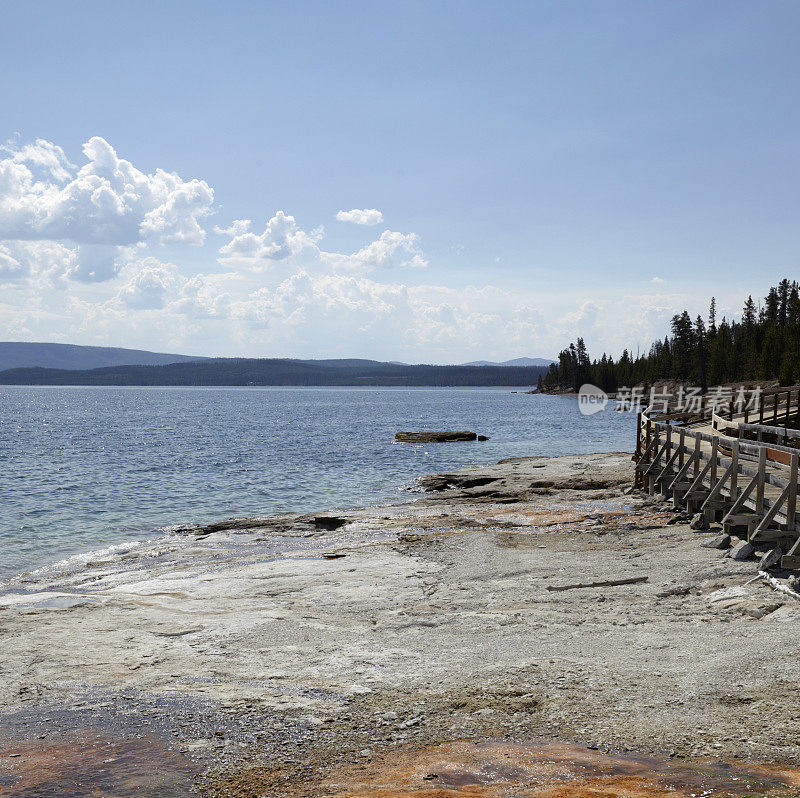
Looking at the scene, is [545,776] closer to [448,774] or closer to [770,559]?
[448,774]

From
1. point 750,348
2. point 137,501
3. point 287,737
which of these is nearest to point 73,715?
point 287,737

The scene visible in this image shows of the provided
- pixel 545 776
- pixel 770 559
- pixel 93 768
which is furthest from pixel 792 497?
pixel 93 768

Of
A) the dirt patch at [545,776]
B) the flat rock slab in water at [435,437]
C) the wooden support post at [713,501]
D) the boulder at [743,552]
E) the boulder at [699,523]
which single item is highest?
the wooden support post at [713,501]

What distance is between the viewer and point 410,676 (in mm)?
8234

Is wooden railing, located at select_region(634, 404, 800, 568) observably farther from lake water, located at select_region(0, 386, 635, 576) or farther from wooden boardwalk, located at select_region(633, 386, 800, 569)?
lake water, located at select_region(0, 386, 635, 576)

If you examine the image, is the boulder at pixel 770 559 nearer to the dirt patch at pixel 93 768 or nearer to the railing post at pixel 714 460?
the railing post at pixel 714 460

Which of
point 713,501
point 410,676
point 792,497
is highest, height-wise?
point 792,497

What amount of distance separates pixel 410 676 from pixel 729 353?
11677 cm

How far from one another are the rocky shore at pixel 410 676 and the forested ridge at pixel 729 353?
65742mm

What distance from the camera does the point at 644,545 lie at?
15062 millimetres

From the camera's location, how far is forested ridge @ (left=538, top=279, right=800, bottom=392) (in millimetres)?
93938

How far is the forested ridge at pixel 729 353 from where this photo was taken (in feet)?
308

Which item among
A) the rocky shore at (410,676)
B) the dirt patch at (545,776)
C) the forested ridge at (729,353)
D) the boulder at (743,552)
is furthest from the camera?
the forested ridge at (729,353)

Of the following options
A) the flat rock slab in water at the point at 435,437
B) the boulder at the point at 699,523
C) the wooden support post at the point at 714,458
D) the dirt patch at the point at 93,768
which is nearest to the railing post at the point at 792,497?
the boulder at the point at 699,523
